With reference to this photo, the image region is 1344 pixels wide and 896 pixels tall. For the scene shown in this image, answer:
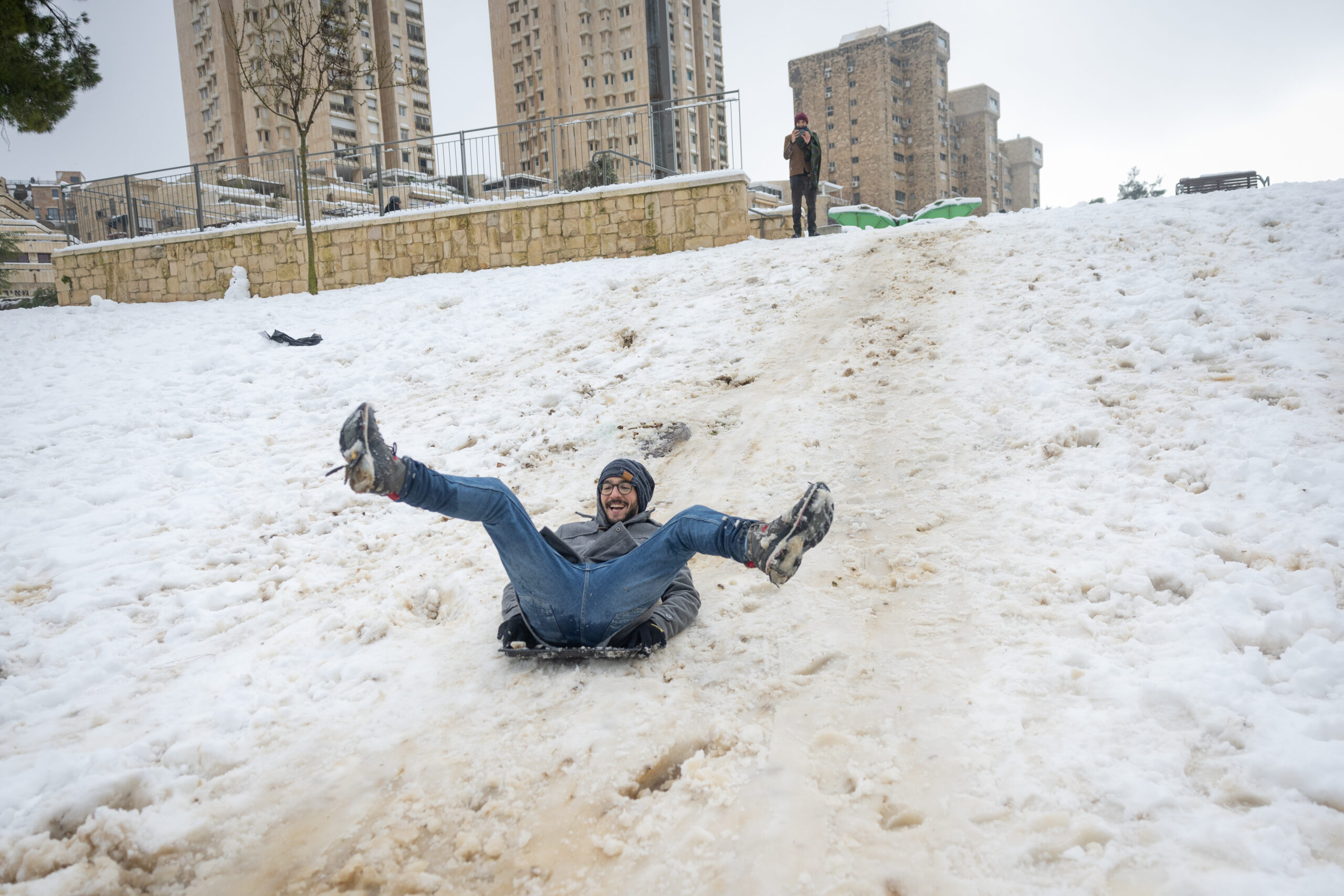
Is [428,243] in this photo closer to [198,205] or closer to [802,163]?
[198,205]

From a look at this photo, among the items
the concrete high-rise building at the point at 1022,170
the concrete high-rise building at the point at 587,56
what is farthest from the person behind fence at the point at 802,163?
the concrete high-rise building at the point at 1022,170

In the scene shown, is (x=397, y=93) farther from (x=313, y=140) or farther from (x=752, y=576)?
(x=752, y=576)

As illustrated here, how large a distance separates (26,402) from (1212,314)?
11.5 m

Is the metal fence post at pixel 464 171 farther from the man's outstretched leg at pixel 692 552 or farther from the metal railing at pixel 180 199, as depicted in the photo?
the man's outstretched leg at pixel 692 552

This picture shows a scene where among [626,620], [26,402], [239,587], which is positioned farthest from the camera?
[26,402]

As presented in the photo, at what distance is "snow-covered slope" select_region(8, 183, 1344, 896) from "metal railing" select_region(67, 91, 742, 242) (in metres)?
6.65

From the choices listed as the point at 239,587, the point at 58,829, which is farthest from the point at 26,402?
the point at 58,829

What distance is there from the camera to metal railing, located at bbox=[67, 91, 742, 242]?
1250cm

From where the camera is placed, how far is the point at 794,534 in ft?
8.16

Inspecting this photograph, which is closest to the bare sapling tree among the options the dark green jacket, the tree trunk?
the tree trunk

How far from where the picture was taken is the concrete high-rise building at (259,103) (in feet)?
182

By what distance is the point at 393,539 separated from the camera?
4676 millimetres

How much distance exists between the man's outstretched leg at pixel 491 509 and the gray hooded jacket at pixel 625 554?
0.16 metres

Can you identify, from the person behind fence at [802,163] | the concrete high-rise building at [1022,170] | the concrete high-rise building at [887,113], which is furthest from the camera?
the concrete high-rise building at [1022,170]
